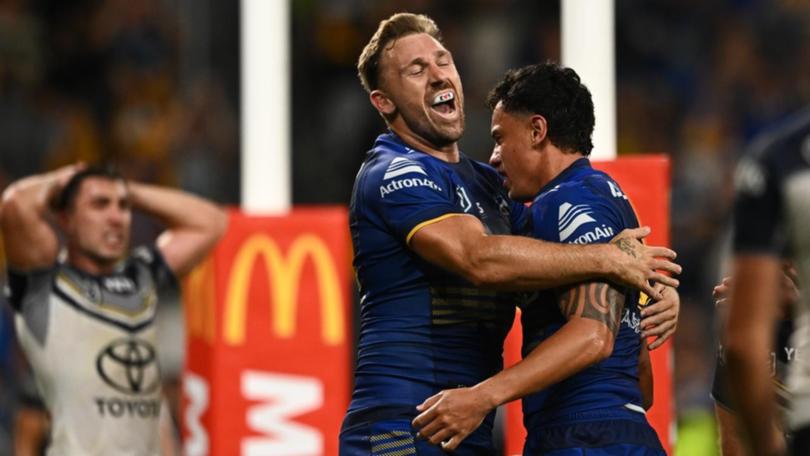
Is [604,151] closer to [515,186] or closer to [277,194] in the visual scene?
[515,186]

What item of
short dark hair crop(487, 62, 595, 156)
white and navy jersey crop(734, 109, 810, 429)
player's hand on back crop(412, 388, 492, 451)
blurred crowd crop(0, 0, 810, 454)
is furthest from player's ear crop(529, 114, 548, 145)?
blurred crowd crop(0, 0, 810, 454)

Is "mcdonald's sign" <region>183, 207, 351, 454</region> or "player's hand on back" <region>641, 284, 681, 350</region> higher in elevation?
"player's hand on back" <region>641, 284, 681, 350</region>

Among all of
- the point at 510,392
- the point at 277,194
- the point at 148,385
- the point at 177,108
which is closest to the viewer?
the point at 510,392

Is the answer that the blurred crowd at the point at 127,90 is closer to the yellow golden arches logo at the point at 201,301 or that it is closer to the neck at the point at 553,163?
the yellow golden arches logo at the point at 201,301

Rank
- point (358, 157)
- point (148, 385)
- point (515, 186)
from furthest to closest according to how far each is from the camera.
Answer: point (358, 157)
point (148, 385)
point (515, 186)

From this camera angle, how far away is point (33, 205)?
6.32 meters

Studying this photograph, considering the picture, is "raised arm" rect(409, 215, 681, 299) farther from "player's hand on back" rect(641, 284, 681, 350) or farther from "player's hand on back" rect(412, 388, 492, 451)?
"player's hand on back" rect(412, 388, 492, 451)

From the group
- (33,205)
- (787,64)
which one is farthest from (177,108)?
(33,205)

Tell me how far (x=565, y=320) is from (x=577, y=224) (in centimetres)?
27

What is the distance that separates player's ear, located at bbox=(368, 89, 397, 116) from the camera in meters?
4.53

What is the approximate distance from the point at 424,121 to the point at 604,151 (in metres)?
1.46

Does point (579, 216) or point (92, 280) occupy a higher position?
point (579, 216)

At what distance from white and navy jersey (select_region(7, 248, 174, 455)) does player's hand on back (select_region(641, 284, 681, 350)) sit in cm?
273

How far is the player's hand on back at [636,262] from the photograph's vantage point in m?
3.88
